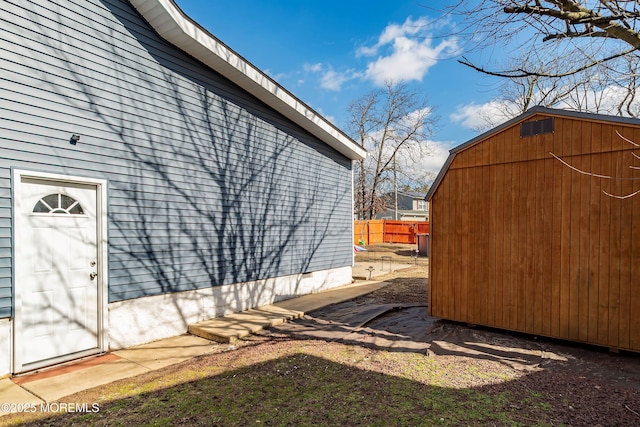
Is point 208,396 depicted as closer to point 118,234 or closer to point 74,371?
point 74,371

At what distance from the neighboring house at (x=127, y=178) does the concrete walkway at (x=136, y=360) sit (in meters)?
0.20

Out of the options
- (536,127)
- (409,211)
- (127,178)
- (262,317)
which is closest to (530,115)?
(536,127)

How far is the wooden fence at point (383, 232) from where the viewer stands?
23.7 metres

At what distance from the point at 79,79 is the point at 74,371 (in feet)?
11.4

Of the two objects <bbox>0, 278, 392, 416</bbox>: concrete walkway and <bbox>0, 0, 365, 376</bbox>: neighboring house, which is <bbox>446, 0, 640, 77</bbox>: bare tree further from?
<bbox>0, 278, 392, 416</bbox>: concrete walkway

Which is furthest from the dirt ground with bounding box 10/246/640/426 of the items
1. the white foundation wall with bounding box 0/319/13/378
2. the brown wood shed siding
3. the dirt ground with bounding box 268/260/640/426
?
the white foundation wall with bounding box 0/319/13/378

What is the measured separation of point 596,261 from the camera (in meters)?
4.25

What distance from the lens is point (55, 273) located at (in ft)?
13.2

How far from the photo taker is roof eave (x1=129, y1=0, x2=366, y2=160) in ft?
16.2

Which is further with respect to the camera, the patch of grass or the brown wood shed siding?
the brown wood shed siding

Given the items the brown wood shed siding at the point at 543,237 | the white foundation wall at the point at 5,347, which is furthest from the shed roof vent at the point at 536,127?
the white foundation wall at the point at 5,347

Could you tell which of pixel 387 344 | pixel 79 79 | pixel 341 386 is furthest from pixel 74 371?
pixel 387 344

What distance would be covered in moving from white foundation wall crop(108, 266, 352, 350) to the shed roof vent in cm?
523

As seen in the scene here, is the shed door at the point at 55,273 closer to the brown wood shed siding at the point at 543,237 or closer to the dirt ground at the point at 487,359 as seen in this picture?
the dirt ground at the point at 487,359
